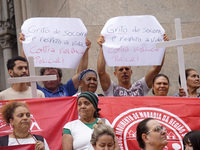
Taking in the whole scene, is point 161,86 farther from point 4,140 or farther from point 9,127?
point 4,140

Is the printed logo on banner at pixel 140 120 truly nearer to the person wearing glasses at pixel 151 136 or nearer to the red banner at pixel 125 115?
A: the red banner at pixel 125 115

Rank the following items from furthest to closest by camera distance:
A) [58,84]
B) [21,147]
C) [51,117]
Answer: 1. [58,84]
2. [51,117]
3. [21,147]

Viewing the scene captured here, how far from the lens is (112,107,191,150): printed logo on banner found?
5.02 meters

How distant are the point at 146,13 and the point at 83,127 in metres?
4.19

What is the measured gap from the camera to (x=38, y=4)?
1137cm

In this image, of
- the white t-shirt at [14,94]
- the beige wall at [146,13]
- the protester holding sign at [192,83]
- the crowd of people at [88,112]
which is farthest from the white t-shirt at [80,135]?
the beige wall at [146,13]

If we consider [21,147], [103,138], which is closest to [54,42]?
[21,147]

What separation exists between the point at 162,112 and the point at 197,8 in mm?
3975

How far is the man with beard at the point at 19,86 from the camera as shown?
5.37 meters

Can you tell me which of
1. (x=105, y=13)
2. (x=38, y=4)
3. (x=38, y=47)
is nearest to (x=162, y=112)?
(x=38, y=47)

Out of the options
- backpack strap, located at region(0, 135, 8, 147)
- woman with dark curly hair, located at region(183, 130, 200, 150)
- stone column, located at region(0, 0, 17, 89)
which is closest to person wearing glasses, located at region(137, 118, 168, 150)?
woman with dark curly hair, located at region(183, 130, 200, 150)

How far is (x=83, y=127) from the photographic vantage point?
183 inches

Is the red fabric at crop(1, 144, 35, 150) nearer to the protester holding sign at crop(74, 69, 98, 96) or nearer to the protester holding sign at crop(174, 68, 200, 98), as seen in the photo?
the protester holding sign at crop(74, 69, 98, 96)

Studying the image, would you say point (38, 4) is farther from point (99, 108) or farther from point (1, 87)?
point (99, 108)
